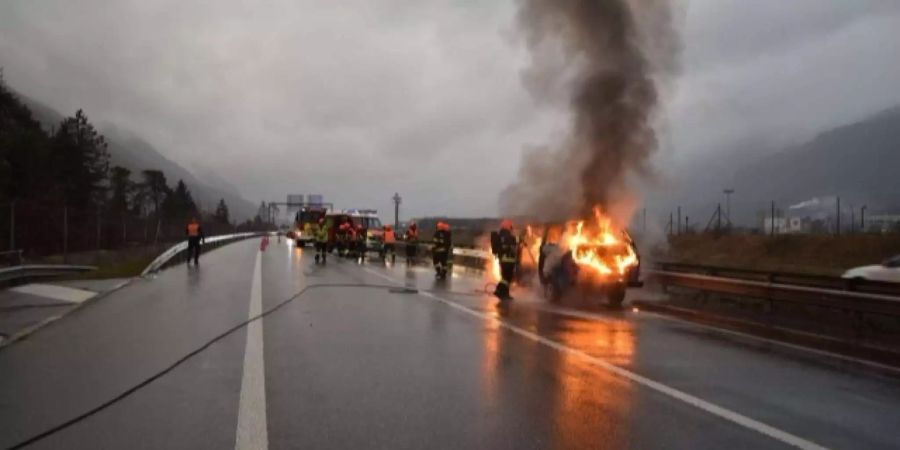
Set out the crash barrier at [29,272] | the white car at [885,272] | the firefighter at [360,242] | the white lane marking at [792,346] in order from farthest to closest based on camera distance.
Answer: the firefighter at [360,242] < the white car at [885,272] < the crash barrier at [29,272] < the white lane marking at [792,346]

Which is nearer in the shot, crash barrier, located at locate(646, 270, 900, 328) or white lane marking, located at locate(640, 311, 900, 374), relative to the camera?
white lane marking, located at locate(640, 311, 900, 374)

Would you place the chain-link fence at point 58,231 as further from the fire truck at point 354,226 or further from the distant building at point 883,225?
the distant building at point 883,225

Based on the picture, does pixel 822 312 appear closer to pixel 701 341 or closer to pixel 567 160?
pixel 701 341

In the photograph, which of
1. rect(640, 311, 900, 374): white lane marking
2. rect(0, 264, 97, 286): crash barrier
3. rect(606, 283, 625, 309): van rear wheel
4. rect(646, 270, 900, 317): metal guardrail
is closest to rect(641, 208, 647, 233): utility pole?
rect(646, 270, 900, 317): metal guardrail

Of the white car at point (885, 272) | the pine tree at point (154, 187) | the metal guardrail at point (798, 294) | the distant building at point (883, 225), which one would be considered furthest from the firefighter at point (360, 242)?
the pine tree at point (154, 187)

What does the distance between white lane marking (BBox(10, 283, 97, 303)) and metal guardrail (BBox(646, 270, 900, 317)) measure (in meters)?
11.2

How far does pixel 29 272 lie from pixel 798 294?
1490 cm

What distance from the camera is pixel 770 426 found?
20.1ft

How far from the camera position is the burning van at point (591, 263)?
15.4 meters

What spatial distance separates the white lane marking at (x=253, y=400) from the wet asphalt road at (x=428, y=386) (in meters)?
0.02

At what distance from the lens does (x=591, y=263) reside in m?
15.5

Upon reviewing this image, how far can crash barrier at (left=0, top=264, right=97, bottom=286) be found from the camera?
53.0ft

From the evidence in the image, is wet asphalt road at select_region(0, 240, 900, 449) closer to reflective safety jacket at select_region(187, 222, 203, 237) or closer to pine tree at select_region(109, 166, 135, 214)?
reflective safety jacket at select_region(187, 222, 203, 237)

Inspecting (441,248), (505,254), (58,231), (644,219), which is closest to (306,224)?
(58,231)
